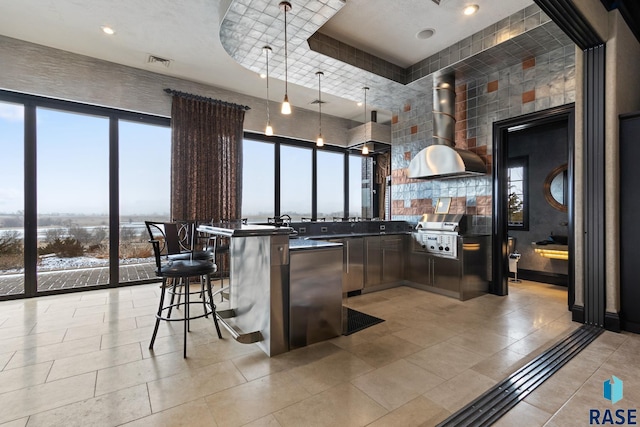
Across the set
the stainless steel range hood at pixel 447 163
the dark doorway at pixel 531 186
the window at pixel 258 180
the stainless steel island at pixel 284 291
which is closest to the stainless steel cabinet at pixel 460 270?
the dark doorway at pixel 531 186

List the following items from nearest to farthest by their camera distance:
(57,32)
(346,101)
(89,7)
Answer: (89,7) < (57,32) < (346,101)

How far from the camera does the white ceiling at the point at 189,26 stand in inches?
128

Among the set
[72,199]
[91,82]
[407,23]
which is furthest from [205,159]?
[407,23]

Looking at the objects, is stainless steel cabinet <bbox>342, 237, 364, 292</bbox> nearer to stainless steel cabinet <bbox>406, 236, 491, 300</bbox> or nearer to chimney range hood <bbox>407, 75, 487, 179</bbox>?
stainless steel cabinet <bbox>406, 236, 491, 300</bbox>

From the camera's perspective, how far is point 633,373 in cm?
213

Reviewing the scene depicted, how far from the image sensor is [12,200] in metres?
4.08

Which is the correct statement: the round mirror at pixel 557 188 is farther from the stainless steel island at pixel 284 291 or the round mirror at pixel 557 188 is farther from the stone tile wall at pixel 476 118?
the stainless steel island at pixel 284 291

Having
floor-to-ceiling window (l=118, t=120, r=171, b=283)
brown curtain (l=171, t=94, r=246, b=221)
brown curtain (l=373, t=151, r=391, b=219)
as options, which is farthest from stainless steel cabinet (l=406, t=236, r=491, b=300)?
floor-to-ceiling window (l=118, t=120, r=171, b=283)

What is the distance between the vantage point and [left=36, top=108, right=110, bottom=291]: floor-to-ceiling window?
4.30 m

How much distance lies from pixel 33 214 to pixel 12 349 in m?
2.42

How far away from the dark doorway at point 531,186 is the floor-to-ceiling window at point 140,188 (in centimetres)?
519

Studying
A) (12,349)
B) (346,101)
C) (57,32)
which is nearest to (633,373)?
(12,349)

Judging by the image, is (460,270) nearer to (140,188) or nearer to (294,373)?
(294,373)

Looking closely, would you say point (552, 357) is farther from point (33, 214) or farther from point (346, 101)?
point (33, 214)
